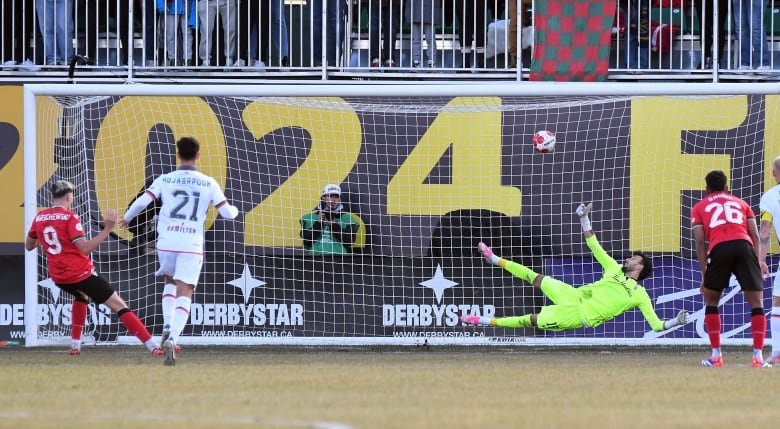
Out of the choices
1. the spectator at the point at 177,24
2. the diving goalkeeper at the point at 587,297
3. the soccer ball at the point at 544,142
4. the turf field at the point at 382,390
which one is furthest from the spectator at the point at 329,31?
the turf field at the point at 382,390

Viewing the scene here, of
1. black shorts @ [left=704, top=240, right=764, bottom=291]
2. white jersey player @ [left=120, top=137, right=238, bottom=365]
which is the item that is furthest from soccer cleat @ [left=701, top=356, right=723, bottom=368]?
white jersey player @ [left=120, top=137, right=238, bottom=365]

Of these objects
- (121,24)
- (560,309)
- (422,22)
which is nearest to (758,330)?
(560,309)

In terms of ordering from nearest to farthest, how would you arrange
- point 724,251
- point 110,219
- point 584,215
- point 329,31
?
point 110,219, point 724,251, point 584,215, point 329,31

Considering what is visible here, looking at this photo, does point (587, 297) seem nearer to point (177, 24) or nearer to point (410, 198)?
point (410, 198)

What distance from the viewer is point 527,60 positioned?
18.0 m

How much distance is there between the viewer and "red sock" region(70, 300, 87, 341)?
45.2ft

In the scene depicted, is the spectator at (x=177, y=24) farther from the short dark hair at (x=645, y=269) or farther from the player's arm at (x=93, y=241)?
the short dark hair at (x=645, y=269)

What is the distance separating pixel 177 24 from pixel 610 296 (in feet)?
22.6

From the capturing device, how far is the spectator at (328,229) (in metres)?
15.7

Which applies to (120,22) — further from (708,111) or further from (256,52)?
(708,111)

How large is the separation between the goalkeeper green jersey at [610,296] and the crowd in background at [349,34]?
388 centimetres

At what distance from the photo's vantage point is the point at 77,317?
543 inches

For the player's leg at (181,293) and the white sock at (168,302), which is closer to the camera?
the player's leg at (181,293)

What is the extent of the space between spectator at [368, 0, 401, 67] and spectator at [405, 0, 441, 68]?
9.2 inches
